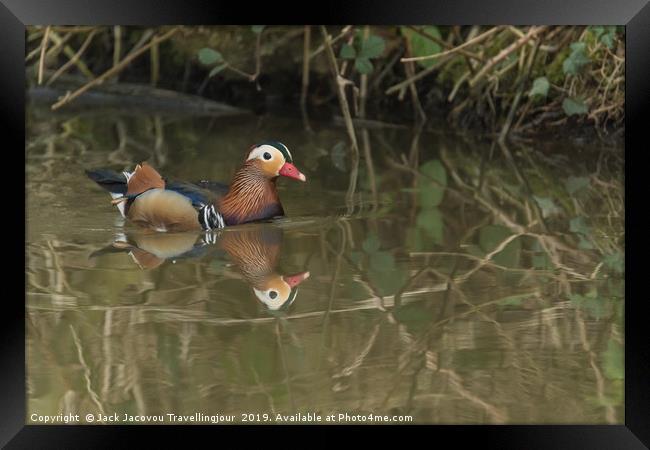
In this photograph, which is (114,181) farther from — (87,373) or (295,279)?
(87,373)

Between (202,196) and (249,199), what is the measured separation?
5.3 inches

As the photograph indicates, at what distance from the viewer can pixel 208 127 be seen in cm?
524

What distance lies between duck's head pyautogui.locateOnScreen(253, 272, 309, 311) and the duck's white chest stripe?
1.70ft

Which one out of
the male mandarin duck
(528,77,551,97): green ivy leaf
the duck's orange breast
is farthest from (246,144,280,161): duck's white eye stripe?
(528,77,551,97): green ivy leaf

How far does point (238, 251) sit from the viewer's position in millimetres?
2869

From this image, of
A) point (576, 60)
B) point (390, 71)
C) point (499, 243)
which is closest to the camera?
point (499, 243)

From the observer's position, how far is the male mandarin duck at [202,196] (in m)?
3.06

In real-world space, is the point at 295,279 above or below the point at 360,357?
above

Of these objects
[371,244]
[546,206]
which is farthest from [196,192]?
[546,206]

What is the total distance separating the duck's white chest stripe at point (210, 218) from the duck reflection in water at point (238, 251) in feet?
0.10

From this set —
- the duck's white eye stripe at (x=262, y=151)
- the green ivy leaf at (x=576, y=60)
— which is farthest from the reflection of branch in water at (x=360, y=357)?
the green ivy leaf at (x=576, y=60)

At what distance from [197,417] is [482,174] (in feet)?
7.97

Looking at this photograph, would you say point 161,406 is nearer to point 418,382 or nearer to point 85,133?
point 418,382

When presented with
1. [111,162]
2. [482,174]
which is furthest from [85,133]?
[482,174]
